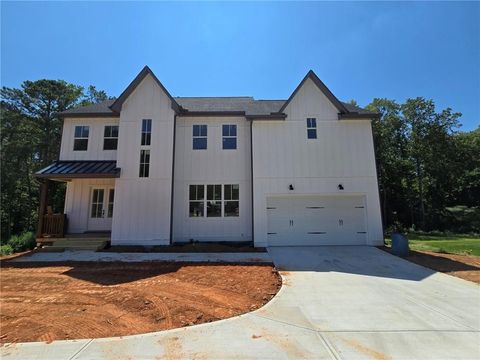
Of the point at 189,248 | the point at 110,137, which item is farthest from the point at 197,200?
the point at 110,137

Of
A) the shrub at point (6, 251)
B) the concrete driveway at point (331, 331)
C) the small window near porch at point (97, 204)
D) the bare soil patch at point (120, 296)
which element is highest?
the small window near porch at point (97, 204)

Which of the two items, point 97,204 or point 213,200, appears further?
point 97,204

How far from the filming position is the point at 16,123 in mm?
27312

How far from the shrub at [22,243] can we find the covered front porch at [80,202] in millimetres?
620

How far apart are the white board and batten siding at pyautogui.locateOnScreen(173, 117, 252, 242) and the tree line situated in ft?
57.8

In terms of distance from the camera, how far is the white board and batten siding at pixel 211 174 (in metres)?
13.6

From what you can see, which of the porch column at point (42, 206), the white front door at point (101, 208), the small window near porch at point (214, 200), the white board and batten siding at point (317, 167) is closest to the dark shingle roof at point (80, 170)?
the porch column at point (42, 206)

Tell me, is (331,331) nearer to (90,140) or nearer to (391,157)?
(90,140)

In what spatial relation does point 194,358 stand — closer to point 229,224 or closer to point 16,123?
point 229,224

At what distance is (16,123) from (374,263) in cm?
3449

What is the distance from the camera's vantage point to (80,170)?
13.0 m

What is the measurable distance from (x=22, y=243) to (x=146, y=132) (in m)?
7.98

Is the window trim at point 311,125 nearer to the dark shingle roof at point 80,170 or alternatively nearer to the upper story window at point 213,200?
the upper story window at point 213,200

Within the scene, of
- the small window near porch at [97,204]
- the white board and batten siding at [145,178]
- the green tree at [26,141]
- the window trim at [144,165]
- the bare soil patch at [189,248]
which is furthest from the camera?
the green tree at [26,141]
